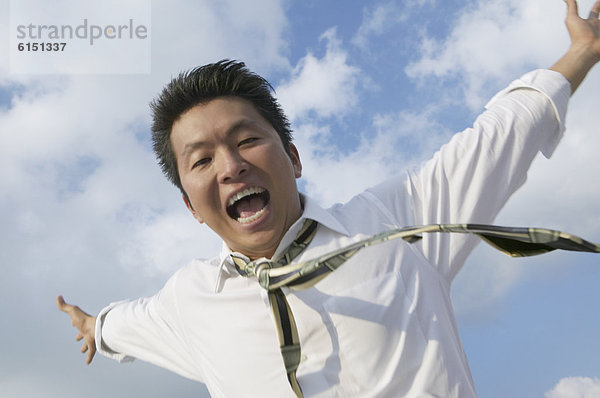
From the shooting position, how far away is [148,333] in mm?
3391

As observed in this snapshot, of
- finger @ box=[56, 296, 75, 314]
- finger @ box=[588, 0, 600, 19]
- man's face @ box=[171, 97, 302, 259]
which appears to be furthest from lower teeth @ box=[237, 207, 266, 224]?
finger @ box=[56, 296, 75, 314]

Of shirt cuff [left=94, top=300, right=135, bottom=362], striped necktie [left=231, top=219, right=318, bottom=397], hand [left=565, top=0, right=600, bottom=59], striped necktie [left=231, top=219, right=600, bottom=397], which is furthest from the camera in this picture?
shirt cuff [left=94, top=300, right=135, bottom=362]

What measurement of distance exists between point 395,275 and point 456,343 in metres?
0.47

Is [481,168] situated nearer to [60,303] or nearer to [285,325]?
[285,325]

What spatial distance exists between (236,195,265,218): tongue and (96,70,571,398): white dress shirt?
8.6 inches

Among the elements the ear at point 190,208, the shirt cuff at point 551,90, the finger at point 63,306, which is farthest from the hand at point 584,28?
the finger at point 63,306

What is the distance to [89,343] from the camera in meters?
3.97

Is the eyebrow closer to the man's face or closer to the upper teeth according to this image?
the man's face

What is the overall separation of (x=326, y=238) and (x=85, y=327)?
253 cm

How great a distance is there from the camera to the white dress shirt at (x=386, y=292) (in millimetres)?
2295

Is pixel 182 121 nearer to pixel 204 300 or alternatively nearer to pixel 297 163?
pixel 297 163

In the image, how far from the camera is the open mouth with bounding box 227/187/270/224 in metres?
2.59

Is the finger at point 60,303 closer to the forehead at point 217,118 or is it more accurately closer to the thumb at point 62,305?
the thumb at point 62,305

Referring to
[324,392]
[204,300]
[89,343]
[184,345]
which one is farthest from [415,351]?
[89,343]
